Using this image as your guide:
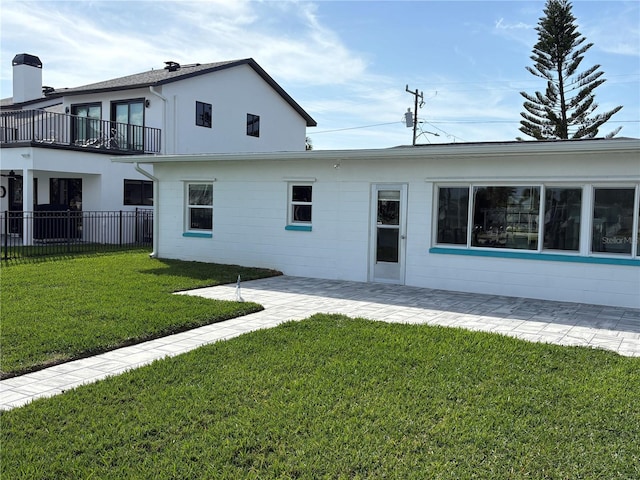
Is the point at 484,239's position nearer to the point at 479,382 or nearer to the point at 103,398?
the point at 479,382

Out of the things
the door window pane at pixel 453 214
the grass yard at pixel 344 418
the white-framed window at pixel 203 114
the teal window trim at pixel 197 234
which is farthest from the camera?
the white-framed window at pixel 203 114

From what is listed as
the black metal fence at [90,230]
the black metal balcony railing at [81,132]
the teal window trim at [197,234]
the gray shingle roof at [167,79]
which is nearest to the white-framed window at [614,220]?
the teal window trim at [197,234]

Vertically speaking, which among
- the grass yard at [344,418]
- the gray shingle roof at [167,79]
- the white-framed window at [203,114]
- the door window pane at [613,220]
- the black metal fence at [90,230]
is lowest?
the grass yard at [344,418]

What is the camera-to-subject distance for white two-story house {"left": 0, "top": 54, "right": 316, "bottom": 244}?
1873 centimetres

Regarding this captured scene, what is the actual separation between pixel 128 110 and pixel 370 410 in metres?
20.4

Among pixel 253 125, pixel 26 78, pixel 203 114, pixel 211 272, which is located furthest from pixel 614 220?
pixel 26 78

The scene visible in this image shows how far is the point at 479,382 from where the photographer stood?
16.9ft

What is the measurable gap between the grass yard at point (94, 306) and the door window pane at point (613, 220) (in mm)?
5847

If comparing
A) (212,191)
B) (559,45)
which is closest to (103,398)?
(212,191)

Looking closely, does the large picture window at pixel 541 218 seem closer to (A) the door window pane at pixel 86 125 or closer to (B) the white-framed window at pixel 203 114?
(B) the white-framed window at pixel 203 114

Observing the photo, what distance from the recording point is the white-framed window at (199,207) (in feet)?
45.3

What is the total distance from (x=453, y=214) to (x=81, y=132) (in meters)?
17.2

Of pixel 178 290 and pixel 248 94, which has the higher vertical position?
pixel 248 94

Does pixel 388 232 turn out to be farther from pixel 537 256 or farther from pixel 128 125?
pixel 128 125
